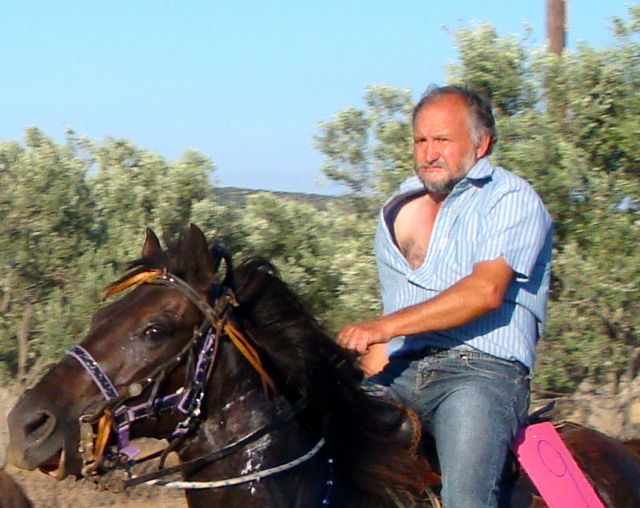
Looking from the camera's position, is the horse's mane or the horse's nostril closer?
the horse's nostril

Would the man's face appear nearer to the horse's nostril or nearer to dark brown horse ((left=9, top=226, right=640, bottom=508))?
dark brown horse ((left=9, top=226, right=640, bottom=508))

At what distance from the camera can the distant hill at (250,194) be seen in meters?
10.3

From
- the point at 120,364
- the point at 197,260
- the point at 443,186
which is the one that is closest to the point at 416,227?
the point at 443,186

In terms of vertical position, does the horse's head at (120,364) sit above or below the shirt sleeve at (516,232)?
below

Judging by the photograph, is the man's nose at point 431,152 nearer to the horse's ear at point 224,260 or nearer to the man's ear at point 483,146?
the man's ear at point 483,146

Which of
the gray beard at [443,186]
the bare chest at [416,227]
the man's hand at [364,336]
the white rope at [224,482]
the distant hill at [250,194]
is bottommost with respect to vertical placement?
the distant hill at [250,194]

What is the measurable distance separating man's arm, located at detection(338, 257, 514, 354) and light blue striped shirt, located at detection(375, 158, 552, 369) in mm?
118

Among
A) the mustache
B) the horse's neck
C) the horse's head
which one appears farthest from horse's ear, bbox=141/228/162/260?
the mustache

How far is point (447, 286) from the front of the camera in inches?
162

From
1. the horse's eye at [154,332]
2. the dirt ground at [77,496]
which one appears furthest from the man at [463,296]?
the dirt ground at [77,496]

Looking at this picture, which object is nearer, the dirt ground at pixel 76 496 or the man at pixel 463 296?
the man at pixel 463 296

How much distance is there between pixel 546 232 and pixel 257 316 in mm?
1049

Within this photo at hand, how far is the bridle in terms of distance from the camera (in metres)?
3.57

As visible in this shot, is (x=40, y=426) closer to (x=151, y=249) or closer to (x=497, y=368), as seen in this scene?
(x=151, y=249)
